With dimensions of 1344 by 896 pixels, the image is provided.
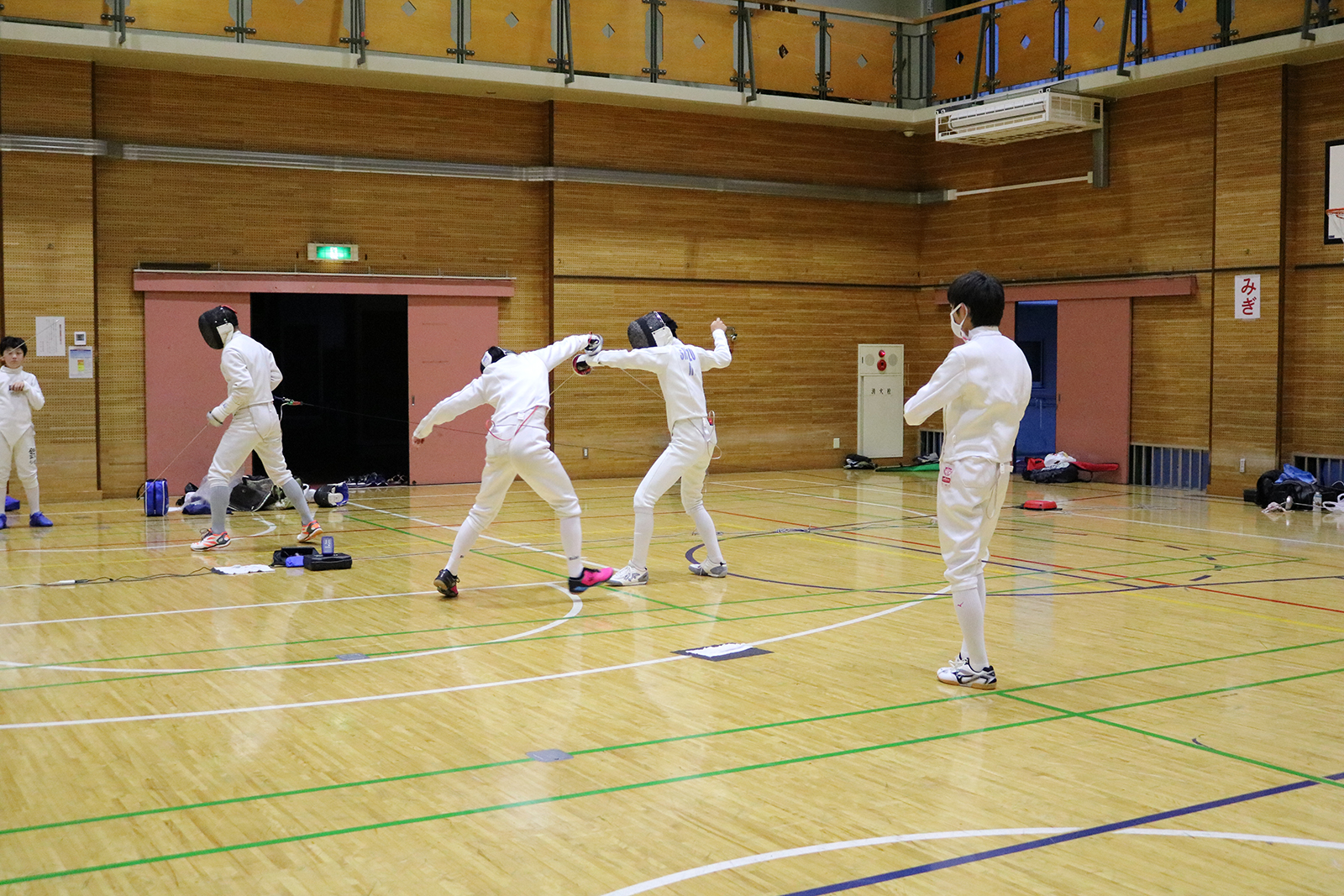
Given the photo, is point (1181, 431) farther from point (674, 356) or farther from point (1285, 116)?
point (674, 356)

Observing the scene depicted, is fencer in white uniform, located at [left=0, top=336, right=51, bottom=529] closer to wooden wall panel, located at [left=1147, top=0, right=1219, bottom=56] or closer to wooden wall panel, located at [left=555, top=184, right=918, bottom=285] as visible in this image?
wooden wall panel, located at [left=555, top=184, right=918, bottom=285]

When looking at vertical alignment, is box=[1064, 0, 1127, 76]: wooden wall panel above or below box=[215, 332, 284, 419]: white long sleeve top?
above

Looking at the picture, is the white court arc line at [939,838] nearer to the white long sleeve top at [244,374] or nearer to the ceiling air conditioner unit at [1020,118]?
the white long sleeve top at [244,374]

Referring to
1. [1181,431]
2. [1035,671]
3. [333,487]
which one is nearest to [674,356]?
[1035,671]

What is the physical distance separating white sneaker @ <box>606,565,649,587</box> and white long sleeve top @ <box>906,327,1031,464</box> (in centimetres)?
342

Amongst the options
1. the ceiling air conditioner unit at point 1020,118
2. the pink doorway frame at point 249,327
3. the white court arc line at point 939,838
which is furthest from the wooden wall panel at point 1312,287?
the white court arc line at point 939,838

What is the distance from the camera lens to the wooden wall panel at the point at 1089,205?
52.6ft

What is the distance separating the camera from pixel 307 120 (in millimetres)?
15852

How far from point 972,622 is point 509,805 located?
261cm

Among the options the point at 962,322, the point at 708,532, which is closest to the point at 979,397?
the point at 962,322

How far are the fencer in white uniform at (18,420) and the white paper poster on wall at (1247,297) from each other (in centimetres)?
1420

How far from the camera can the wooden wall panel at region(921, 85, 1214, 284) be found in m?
16.0

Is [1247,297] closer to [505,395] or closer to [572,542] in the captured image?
[572,542]

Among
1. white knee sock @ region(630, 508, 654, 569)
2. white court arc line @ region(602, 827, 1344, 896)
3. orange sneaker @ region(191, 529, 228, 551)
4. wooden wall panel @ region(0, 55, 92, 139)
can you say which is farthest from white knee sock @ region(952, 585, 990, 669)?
wooden wall panel @ region(0, 55, 92, 139)
